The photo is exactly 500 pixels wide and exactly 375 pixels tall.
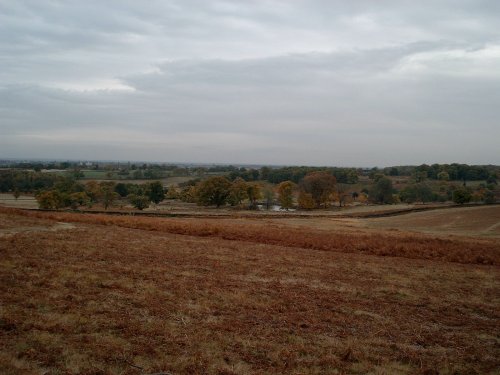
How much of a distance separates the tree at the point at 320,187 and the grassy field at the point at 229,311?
3229 inches

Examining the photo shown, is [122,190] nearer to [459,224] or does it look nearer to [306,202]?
[306,202]

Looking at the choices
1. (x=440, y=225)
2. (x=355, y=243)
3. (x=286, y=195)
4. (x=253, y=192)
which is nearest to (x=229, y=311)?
(x=355, y=243)

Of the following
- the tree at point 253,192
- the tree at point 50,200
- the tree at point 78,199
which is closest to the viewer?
the tree at point 50,200

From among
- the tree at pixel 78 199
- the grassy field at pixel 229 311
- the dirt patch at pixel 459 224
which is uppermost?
the grassy field at pixel 229 311

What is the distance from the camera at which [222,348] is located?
338 inches

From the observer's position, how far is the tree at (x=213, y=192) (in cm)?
9919

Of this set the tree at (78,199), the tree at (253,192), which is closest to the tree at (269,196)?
the tree at (253,192)

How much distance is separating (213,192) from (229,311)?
8858 cm

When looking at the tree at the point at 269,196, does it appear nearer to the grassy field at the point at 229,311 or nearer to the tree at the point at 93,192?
the tree at the point at 93,192

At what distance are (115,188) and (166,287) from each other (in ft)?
387

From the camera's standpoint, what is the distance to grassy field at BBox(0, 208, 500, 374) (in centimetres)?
794

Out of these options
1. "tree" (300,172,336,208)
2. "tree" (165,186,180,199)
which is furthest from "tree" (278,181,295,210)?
"tree" (165,186,180,199)

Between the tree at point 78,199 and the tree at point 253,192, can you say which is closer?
the tree at point 78,199

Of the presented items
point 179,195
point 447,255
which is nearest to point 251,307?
point 447,255
